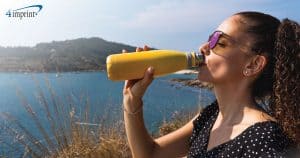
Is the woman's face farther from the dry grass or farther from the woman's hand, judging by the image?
the dry grass

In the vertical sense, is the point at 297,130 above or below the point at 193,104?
above

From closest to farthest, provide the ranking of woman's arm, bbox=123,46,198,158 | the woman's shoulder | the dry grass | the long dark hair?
the woman's shoulder
the long dark hair
woman's arm, bbox=123,46,198,158
the dry grass

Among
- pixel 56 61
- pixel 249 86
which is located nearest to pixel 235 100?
pixel 249 86

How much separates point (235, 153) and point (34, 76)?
3.75 metres

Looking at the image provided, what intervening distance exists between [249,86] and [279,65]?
0.54 feet

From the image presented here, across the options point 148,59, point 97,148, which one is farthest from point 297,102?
point 97,148

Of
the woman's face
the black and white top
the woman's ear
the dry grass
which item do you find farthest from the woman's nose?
the dry grass

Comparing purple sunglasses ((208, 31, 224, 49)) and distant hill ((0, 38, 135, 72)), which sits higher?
purple sunglasses ((208, 31, 224, 49))

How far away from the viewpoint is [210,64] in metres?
1.93

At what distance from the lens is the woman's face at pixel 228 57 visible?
1.92 m

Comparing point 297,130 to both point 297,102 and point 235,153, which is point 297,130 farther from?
point 235,153

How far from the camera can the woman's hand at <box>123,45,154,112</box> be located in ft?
6.19

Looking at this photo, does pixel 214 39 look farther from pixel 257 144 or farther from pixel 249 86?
pixel 257 144

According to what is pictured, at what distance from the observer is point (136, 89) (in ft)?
6.52
